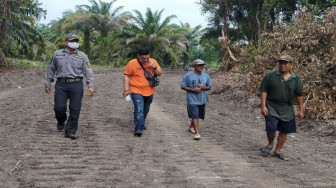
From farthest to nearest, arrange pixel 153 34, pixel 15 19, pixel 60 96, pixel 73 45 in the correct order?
pixel 153 34
pixel 15 19
pixel 60 96
pixel 73 45

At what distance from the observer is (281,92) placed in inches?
233

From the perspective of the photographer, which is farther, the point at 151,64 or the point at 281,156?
the point at 151,64

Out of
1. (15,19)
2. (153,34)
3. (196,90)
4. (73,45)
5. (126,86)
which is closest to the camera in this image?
Result: (73,45)

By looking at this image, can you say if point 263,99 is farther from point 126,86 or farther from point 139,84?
point 126,86

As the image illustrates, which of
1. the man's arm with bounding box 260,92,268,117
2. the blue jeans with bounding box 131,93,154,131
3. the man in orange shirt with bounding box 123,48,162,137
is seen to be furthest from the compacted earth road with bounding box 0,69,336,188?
the man's arm with bounding box 260,92,268,117

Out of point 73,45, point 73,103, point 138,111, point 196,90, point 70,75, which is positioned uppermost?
point 73,45

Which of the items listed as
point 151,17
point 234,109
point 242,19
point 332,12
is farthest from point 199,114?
point 151,17

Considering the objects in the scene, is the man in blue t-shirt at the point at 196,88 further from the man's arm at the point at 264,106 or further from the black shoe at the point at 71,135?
the black shoe at the point at 71,135

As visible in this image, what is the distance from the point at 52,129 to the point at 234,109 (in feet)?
21.4

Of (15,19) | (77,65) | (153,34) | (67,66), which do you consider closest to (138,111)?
(77,65)

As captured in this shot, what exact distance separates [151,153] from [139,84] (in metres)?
1.81

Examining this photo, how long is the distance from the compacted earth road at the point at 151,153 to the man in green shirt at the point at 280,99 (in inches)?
19.3

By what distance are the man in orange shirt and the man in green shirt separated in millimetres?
2185

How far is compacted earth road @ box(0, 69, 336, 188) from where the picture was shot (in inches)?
182
